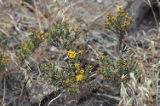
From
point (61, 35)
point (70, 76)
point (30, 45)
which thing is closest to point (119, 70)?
point (70, 76)

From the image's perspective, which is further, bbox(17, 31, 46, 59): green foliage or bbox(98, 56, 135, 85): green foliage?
bbox(17, 31, 46, 59): green foliage

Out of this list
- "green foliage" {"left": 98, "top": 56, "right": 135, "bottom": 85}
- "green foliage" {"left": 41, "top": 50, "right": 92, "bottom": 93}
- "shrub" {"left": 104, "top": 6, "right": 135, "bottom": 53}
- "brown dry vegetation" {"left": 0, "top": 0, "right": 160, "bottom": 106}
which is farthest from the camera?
"shrub" {"left": 104, "top": 6, "right": 135, "bottom": 53}

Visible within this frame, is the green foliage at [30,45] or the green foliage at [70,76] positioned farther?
the green foliage at [30,45]

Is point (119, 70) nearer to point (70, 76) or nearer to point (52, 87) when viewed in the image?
point (70, 76)

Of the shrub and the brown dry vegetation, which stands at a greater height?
the shrub

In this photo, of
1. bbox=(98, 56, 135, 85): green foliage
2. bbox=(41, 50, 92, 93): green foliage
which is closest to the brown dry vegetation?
bbox=(98, 56, 135, 85): green foliage

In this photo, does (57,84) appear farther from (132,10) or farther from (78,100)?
(132,10)

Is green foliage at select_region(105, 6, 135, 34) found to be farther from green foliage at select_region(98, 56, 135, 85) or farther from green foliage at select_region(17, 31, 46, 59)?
green foliage at select_region(17, 31, 46, 59)

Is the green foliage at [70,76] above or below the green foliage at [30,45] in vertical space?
below

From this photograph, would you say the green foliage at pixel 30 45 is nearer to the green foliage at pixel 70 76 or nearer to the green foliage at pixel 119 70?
the green foliage at pixel 70 76

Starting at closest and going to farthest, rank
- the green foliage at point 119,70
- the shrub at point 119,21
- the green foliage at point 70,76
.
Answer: the green foliage at point 70,76 < the green foliage at point 119,70 < the shrub at point 119,21

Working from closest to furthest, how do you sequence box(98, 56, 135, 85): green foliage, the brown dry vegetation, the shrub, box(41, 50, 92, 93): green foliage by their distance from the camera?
box(41, 50, 92, 93): green foliage → box(98, 56, 135, 85): green foliage → the brown dry vegetation → the shrub

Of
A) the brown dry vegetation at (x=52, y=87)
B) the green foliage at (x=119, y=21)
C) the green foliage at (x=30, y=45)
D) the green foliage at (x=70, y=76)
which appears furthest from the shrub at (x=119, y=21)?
the green foliage at (x=30, y=45)
